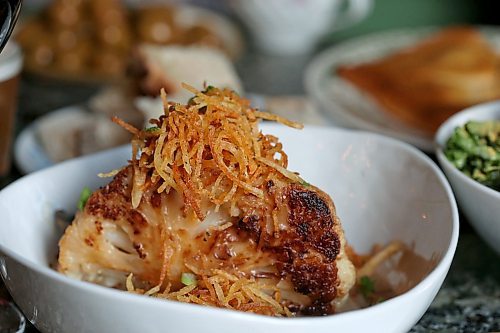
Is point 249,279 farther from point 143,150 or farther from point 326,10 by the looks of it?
point 326,10

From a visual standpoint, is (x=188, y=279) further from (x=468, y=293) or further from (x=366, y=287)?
(x=468, y=293)

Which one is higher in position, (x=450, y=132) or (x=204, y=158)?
(x=204, y=158)

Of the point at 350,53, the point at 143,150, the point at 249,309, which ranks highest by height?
the point at 143,150

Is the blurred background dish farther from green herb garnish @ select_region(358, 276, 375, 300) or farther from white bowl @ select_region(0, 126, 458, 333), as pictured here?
green herb garnish @ select_region(358, 276, 375, 300)

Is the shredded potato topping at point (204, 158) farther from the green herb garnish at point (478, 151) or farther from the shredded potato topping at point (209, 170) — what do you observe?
the green herb garnish at point (478, 151)

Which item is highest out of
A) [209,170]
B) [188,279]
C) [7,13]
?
[7,13]

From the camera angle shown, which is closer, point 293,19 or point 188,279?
point 188,279

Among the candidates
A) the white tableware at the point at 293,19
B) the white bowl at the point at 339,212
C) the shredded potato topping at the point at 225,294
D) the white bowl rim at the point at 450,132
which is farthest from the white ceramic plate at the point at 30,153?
the white tableware at the point at 293,19

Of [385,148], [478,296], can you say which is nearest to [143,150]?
[385,148]

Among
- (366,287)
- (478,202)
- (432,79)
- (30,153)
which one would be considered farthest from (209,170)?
(432,79)
